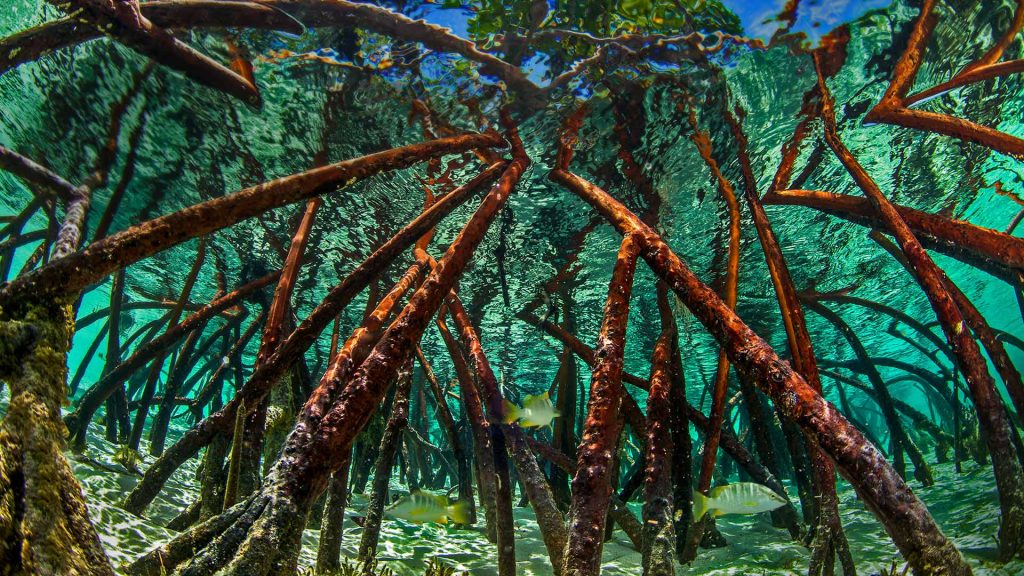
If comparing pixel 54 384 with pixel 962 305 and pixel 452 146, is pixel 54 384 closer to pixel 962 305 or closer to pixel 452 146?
pixel 452 146

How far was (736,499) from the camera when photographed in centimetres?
302

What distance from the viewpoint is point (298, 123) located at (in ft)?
19.3

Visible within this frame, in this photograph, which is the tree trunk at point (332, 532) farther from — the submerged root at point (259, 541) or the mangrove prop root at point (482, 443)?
the mangrove prop root at point (482, 443)

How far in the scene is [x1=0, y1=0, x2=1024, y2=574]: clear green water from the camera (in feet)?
14.7

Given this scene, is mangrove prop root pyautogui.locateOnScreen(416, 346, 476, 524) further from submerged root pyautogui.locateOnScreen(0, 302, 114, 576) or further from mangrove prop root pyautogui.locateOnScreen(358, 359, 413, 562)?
submerged root pyautogui.locateOnScreen(0, 302, 114, 576)

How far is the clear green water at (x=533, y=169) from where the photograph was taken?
A: 14.7 feet

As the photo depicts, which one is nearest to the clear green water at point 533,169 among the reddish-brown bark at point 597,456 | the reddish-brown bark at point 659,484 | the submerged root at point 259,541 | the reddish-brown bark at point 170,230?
the submerged root at point 259,541

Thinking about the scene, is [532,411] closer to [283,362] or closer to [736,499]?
[736,499]

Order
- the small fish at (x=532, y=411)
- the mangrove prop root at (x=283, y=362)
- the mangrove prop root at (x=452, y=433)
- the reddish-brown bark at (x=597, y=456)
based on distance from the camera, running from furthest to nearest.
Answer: the mangrove prop root at (x=452, y=433)
the small fish at (x=532, y=411)
the mangrove prop root at (x=283, y=362)
the reddish-brown bark at (x=597, y=456)

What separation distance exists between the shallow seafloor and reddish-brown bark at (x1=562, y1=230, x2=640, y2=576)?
8.49 ft

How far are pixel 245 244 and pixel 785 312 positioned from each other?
9336 millimetres

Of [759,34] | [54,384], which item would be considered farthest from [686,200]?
[54,384]

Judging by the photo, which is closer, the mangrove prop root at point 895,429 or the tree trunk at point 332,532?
the tree trunk at point 332,532

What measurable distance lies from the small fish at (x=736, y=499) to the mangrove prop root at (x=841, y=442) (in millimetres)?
1617
